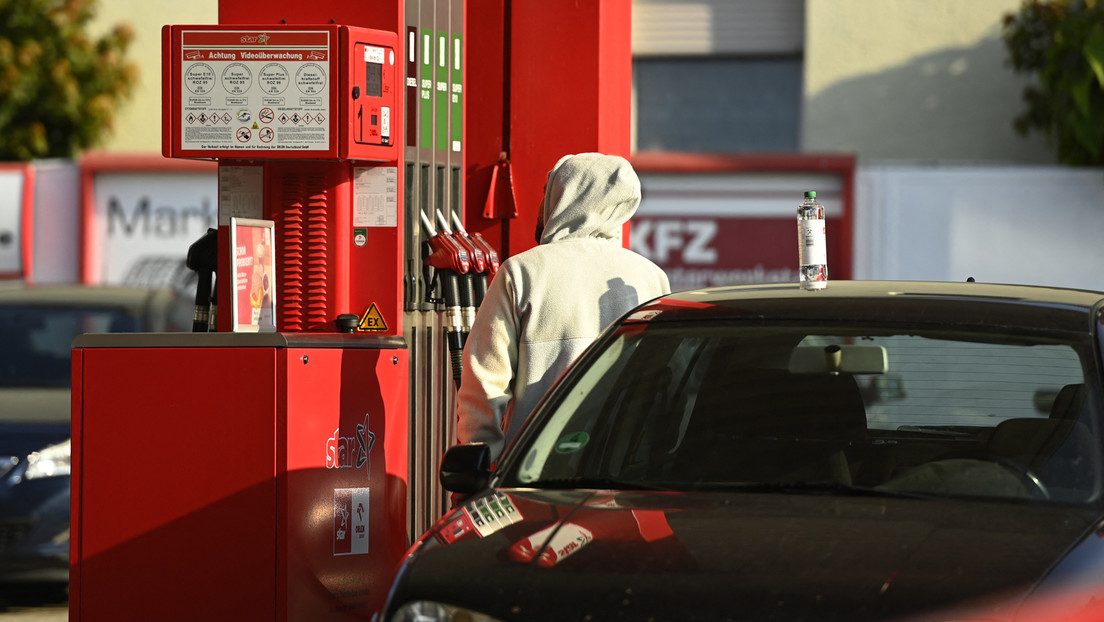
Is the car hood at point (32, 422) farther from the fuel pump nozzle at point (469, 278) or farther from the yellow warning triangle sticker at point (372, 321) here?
the fuel pump nozzle at point (469, 278)

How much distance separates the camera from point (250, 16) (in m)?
5.44

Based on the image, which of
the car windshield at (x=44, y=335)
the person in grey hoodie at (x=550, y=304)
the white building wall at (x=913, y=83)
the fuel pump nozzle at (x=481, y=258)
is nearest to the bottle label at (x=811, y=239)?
the person in grey hoodie at (x=550, y=304)

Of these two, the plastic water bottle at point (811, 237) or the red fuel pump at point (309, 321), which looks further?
the red fuel pump at point (309, 321)

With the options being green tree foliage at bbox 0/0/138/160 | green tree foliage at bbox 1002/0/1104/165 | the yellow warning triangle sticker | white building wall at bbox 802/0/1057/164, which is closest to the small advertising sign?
the yellow warning triangle sticker

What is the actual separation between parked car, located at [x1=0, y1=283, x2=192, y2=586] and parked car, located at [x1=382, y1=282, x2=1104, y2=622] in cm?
336

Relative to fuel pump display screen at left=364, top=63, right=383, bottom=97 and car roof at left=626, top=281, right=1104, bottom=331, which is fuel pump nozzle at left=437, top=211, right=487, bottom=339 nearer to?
fuel pump display screen at left=364, top=63, right=383, bottom=97

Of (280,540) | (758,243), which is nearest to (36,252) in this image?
(758,243)

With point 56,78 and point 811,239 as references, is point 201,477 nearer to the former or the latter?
point 811,239

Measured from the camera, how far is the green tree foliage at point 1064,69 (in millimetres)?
13750

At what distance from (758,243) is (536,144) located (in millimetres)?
7276

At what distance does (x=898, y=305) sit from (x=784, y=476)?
58 centimetres

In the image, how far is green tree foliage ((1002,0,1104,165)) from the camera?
541 inches

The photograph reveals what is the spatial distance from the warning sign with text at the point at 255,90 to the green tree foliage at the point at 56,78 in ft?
39.9

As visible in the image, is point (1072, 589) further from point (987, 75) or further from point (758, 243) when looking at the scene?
point (987, 75)
